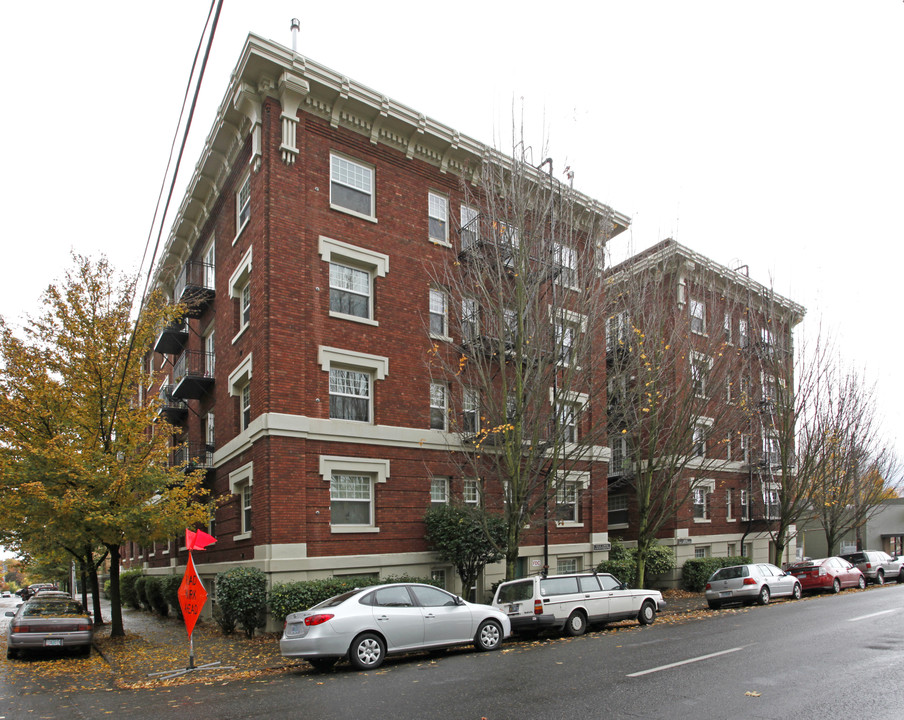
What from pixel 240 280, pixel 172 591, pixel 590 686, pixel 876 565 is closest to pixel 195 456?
pixel 172 591

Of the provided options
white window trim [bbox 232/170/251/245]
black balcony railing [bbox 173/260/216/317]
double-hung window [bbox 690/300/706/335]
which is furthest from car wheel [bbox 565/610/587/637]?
black balcony railing [bbox 173/260/216/317]

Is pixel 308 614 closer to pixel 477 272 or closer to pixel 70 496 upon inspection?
pixel 70 496

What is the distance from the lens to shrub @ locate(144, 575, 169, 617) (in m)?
26.9

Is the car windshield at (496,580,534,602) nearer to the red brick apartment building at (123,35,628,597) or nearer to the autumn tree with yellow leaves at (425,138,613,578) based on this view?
the autumn tree with yellow leaves at (425,138,613,578)

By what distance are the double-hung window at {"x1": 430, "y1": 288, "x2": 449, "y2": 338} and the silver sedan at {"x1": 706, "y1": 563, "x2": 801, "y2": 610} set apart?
11.8m

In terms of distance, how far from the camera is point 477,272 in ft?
62.6

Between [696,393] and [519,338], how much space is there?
789cm

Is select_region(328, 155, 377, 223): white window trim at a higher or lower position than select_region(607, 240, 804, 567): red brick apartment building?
higher

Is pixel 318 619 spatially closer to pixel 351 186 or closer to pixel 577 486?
pixel 351 186

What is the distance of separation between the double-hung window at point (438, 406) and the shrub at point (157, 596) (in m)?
12.4

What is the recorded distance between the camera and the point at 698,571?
1166 inches

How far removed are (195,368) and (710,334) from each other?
17861mm

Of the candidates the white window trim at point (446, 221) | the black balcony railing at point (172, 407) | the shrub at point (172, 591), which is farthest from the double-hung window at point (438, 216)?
the shrub at point (172, 591)

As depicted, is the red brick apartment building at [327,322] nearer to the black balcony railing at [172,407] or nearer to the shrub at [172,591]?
the shrub at [172,591]
